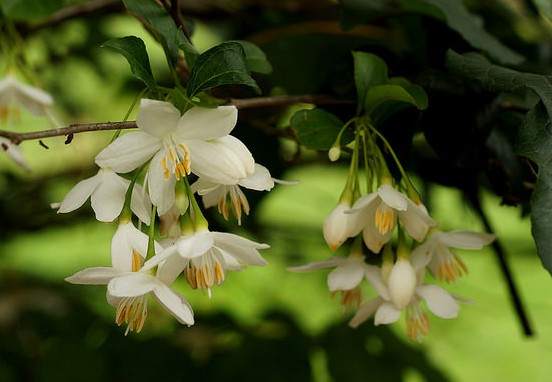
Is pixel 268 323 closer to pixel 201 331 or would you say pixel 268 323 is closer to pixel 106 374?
pixel 201 331

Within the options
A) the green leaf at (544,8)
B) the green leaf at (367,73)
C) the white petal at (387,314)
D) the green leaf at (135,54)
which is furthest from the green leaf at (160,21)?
the green leaf at (544,8)

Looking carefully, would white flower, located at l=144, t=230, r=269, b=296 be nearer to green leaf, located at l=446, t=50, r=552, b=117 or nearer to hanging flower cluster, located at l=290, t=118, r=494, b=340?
hanging flower cluster, located at l=290, t=118, r=494, b=340

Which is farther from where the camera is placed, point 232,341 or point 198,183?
point 232,341

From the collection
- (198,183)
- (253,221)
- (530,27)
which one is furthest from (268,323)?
(530,27)

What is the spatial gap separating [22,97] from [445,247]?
1.58ft

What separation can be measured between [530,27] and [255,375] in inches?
32.2

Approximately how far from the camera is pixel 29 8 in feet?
2.17

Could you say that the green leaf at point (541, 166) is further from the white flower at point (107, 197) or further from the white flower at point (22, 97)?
the white flower at point (22, 97)

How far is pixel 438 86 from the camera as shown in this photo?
0.61 m

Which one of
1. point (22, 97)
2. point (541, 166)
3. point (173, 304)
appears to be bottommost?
point (22, 97)

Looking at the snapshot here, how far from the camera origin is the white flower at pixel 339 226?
0.52m

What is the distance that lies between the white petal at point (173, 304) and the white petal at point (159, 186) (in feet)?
0.17

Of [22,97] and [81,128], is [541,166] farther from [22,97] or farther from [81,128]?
[22,97]

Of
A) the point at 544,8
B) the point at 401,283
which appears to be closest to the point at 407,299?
the point at 401,283
